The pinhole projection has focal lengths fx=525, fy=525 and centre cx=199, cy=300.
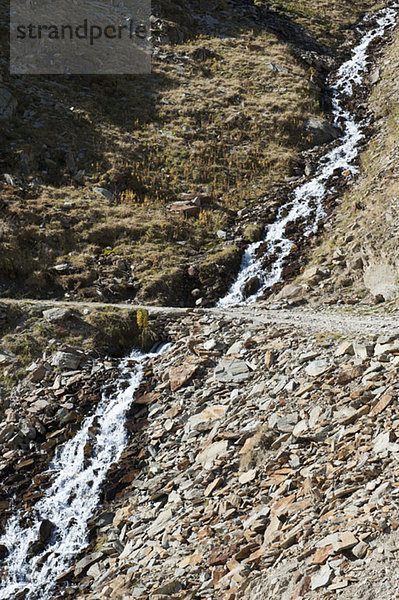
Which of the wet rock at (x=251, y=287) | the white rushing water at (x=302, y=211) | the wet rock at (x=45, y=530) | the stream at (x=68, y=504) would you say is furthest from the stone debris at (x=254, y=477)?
the white rushing water at (x=302, y=211)

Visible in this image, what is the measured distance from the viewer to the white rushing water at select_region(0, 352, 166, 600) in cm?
1091

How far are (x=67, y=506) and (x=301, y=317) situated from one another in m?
8.62

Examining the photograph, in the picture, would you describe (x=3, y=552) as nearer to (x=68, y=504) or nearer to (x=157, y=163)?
(x=68, y=504)

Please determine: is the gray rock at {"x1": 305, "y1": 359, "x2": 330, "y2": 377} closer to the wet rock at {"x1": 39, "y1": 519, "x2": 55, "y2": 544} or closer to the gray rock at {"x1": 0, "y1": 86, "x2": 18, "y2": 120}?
the wet rock at {"x1": 39, "y1": 519, "x2": 55, "y2": 544}

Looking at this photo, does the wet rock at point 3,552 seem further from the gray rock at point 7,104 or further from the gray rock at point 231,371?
the gray rock at point 7,104

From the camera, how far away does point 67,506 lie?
12.1m

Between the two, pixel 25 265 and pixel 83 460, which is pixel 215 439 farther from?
pixel 25 265

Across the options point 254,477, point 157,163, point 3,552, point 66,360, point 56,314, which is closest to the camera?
point 254,477

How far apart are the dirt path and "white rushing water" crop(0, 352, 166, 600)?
3836mm

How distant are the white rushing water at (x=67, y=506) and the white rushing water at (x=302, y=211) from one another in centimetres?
793

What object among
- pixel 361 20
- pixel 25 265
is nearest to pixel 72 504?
pixel 25 265

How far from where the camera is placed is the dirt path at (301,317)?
532 inches

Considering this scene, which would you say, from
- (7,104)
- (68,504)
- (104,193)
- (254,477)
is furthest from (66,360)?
(7,104)

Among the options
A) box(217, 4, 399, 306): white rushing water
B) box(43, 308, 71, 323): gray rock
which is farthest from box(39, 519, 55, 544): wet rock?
box(217, 4, 399, 306): white rushing water
